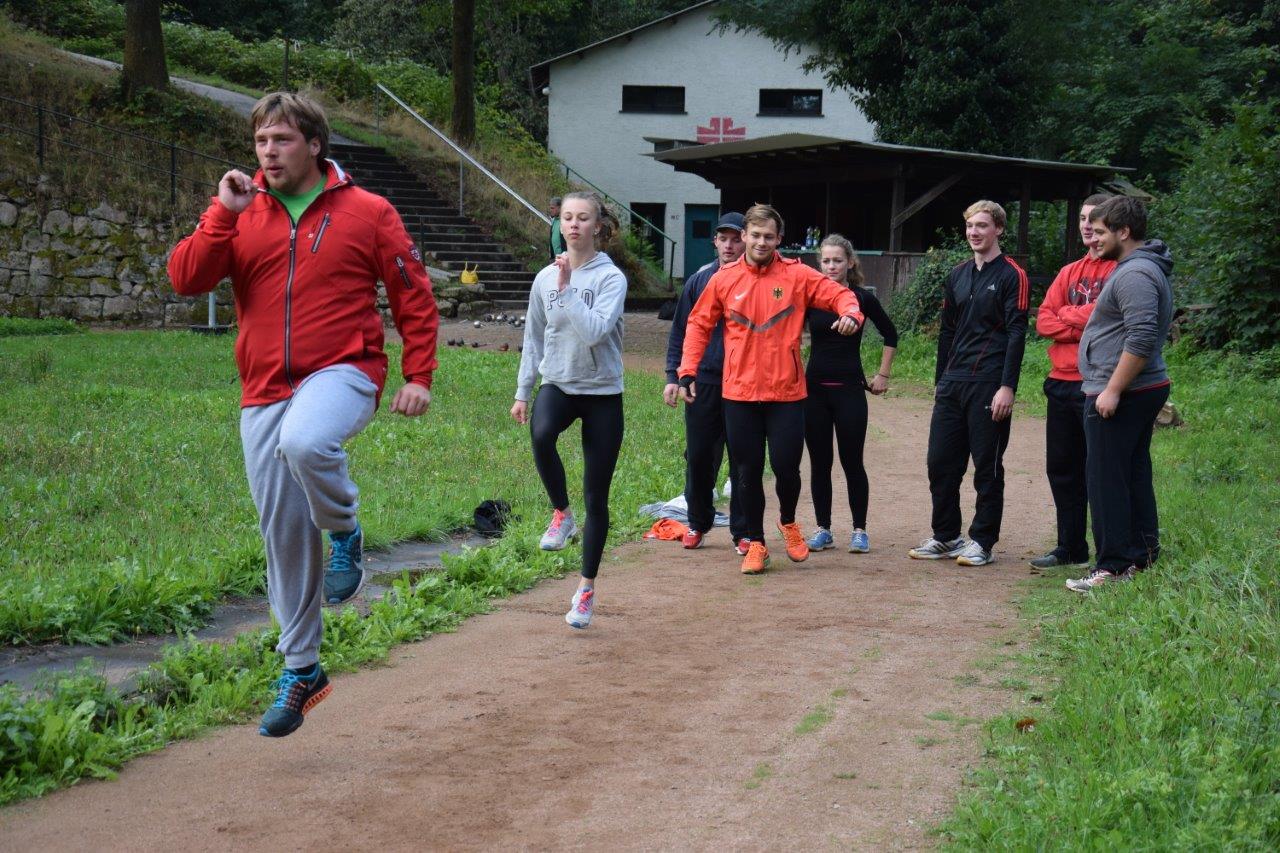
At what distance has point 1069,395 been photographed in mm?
7391

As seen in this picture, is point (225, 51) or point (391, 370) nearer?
point (391, 370)

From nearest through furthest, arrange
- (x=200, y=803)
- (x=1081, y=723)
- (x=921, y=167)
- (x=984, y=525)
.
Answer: (x=200, y=803) → (x=1081, y=723) → (x=984, y=525) → (x=921, y=167)

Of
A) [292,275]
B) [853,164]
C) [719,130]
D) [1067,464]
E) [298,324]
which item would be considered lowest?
[1067,464]

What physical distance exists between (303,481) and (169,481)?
4.88m

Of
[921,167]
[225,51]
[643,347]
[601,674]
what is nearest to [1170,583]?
[601,674]

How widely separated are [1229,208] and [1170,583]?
41.4 ft

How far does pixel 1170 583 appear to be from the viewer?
20.2ft

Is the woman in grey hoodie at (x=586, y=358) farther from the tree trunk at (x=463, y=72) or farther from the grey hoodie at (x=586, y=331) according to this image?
the tree trunk at (x=463, y=72)

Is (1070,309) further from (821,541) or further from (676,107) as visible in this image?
(676,107)

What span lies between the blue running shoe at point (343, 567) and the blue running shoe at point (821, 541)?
4.29m

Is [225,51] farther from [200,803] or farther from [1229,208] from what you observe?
[200,803]

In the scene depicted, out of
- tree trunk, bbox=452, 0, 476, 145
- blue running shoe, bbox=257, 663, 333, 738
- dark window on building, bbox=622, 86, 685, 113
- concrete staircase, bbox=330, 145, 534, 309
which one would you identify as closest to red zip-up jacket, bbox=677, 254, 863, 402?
blue running shoe, bbox=257, 663, 333, 738

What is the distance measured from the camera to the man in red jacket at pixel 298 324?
4195 millimetres

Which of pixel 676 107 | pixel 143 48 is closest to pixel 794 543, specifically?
pixel 143 48
